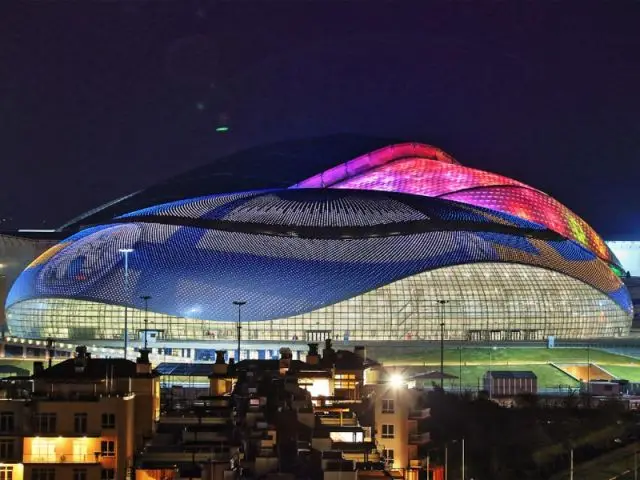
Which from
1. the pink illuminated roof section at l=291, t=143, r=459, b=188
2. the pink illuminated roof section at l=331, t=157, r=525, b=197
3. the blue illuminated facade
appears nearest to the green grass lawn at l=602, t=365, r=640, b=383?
the blue illuminated facade

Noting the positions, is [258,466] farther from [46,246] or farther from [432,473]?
[46,246]

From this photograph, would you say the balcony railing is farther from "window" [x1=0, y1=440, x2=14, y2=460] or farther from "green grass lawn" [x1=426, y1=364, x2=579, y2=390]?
"green grass lawn" [x1=426, y1=364, x2=579, y2=390]

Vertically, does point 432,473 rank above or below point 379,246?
below

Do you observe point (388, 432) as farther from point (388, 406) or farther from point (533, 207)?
point (533, 207)

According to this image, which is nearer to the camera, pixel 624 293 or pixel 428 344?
pixel 428 344

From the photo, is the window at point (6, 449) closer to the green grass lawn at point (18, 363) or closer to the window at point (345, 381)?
the window at point (345, 381)

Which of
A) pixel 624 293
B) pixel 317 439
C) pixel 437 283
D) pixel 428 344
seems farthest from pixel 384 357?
pixel 317 439
